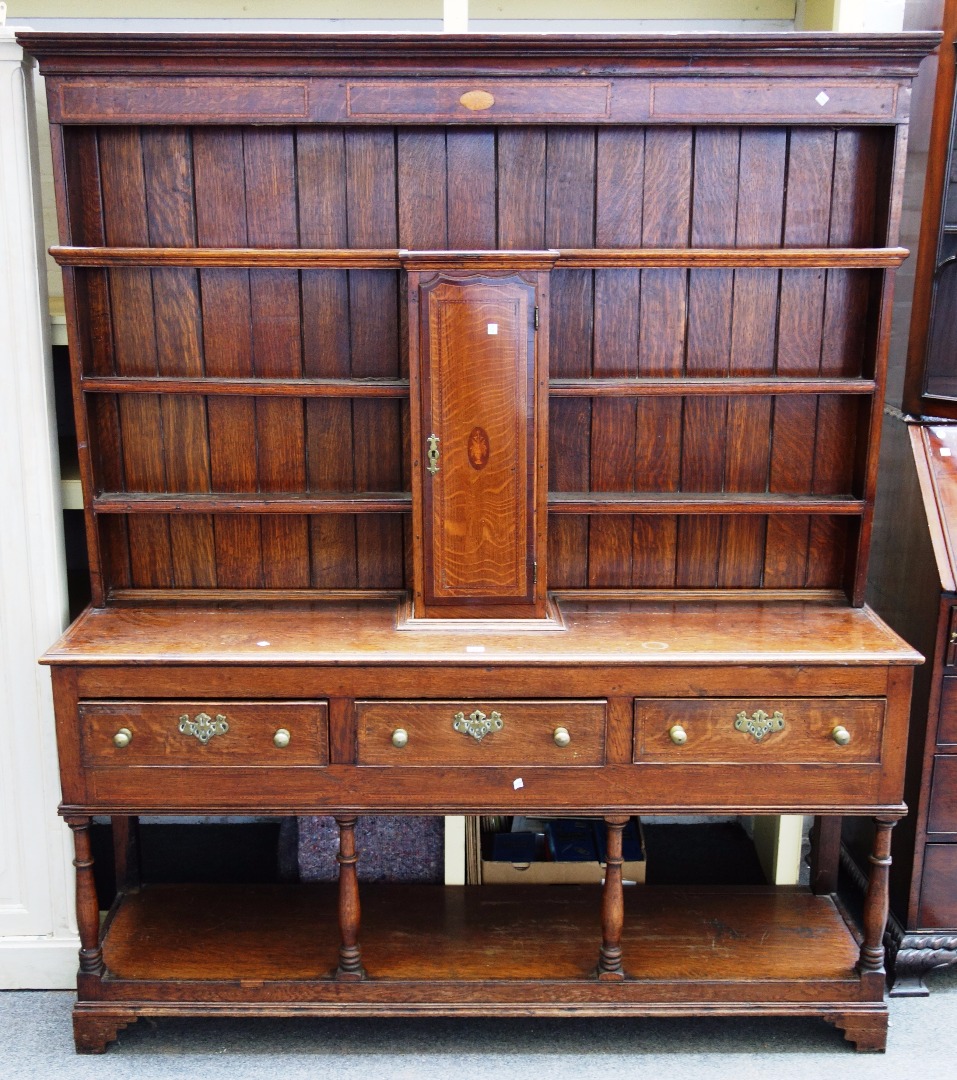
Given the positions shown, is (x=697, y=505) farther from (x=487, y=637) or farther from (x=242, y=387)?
(x=242, y=387)

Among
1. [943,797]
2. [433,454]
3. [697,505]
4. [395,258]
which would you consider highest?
[395,258]

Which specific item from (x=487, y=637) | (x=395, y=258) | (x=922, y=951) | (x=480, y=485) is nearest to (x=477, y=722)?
(x=487, y=637)

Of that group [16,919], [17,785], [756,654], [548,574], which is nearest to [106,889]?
[16,919]

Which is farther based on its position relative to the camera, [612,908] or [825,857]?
[825,857]

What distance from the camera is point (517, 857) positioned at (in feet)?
9.73

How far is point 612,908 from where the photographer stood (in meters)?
2.42

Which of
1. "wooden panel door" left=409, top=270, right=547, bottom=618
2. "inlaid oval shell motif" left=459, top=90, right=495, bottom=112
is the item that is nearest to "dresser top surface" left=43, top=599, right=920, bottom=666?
"wooden panel door" left=409, top=270, right=547, bottom=618

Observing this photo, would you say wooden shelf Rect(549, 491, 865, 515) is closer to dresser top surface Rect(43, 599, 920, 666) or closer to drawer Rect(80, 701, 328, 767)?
dresser top surface Rect(43, 599, 920, 666)

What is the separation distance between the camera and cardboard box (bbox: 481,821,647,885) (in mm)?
2924

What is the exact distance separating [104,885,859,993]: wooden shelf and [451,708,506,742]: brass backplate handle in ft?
1.99

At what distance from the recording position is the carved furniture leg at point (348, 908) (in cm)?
238

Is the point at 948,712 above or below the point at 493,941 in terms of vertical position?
above

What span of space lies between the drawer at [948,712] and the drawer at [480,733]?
2.77ft

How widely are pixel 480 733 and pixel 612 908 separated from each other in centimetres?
51
